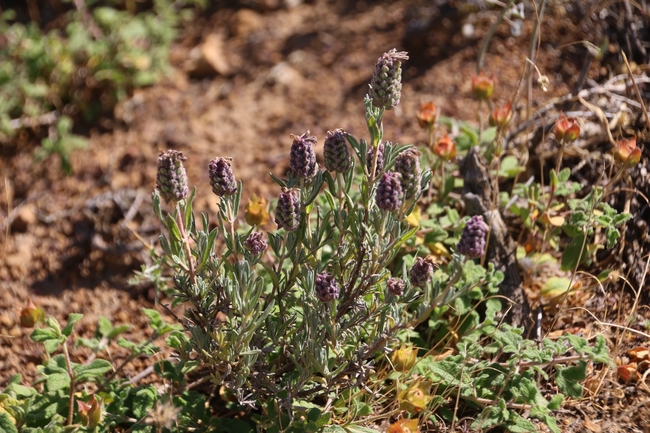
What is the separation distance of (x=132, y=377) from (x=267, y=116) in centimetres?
179

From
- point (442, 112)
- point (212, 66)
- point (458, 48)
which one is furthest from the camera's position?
point (212, 66)

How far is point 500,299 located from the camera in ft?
8.35

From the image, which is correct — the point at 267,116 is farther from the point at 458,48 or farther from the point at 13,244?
the point at 13,244

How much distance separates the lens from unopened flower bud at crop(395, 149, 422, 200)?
74.0 inches

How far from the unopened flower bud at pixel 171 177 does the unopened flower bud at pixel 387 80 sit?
0.58m

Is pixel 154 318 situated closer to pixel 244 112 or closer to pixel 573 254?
pixel 573 254

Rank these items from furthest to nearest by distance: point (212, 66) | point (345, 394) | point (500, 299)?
point (212, 66)
point (500, 299)
point (345, 394)

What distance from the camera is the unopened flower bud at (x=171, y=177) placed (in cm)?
191

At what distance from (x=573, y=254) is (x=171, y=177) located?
1.49 meters

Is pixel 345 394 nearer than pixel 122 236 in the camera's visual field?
Yes

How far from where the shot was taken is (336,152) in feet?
6.25

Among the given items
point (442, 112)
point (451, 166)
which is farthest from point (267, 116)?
point (451, 166)

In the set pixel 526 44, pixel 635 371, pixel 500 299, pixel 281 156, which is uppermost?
pixel 526 44

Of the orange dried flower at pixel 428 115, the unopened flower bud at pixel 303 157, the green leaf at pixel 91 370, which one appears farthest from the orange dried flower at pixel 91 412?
the orange dried flower at pixel 428 115
